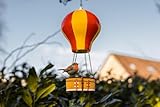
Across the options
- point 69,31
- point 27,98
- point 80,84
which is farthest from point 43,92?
point 69,31

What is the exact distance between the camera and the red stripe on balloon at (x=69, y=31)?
2.27m

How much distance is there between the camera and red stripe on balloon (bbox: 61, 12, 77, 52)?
2271 millimetres

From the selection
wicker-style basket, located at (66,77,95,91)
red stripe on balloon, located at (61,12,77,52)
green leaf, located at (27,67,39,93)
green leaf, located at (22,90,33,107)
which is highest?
red stripe on balloon, located at (61,12,77,52)

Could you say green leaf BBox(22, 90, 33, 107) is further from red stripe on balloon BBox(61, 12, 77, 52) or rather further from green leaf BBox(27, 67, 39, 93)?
red stripe on balloon BBox(61, 12, 77, 52)

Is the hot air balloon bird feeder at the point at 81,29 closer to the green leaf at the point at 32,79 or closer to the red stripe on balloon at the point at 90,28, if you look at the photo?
the red stripe on balloon at the point at 90,28

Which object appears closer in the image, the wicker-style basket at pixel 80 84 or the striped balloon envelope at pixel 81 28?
the wicker-style basket at pixel 80 84

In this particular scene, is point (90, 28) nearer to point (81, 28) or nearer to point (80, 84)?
point (81, 28)

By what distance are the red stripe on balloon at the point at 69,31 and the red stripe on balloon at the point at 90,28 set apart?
0.08 metres

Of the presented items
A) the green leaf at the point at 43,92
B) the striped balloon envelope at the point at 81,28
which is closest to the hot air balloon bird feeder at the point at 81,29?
the striped balloon envelope at the point at 81,28

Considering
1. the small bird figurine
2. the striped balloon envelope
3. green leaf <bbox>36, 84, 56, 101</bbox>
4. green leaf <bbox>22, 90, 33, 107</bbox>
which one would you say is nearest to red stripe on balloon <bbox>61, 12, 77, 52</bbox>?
the striped balloon envelope

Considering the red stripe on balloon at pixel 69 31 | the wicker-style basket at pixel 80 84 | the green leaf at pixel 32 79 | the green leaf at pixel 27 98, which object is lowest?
the green leaf at pixel 27 98

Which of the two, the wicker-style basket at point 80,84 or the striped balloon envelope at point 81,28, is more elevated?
the striped balloon envelope at point 81,28

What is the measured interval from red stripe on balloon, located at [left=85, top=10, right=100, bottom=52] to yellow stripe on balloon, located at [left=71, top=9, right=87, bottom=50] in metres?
0.02

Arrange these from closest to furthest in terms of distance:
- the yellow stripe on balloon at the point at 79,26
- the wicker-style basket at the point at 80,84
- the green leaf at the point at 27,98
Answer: the green leaf at the point at 27,98
the wicker-style basket at the point at 80,84
the yellow stripe on balloon at the point at 79,26
